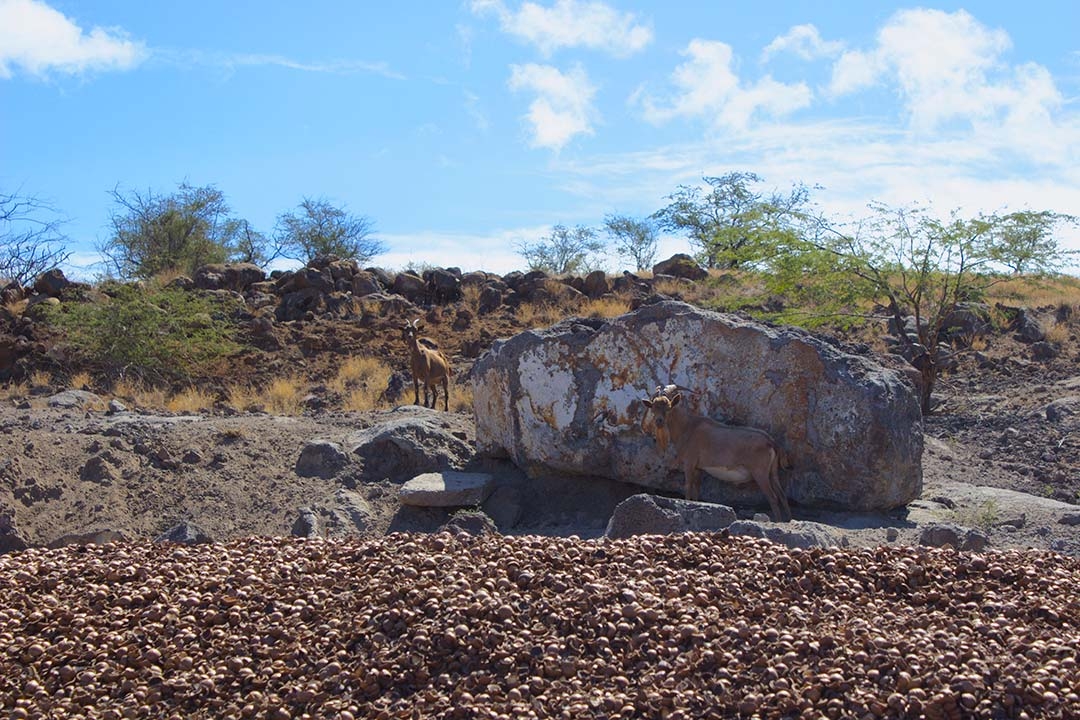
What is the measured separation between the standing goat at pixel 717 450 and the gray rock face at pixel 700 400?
14.8 inches

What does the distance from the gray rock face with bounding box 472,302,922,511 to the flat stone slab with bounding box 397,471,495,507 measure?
0.67 m

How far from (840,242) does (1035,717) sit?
15512 millimetres

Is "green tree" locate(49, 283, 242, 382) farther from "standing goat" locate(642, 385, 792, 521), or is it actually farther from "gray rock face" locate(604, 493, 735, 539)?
"gray rock face" locate(604, 493, 735, 539)

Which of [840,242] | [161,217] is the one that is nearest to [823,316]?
[840,242]

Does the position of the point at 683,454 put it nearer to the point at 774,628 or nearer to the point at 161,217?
the point at 774,628

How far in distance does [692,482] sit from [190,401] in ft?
36.1

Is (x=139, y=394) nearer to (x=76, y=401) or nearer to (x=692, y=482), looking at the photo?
(x=76, y=401)

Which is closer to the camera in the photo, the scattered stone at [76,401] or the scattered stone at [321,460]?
the scattered stone at [321,460]

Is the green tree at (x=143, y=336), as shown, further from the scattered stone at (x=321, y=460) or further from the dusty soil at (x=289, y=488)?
the scattered stone at (x=321, y=460)

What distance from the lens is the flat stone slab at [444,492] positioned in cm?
1019

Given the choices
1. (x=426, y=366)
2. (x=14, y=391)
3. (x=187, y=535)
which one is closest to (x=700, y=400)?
(x=187, y=535)

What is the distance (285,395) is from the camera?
63.0 ft

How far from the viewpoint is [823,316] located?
60.1ft

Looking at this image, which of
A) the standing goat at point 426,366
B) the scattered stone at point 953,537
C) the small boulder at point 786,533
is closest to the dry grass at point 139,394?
the standing goat at point 426,366
